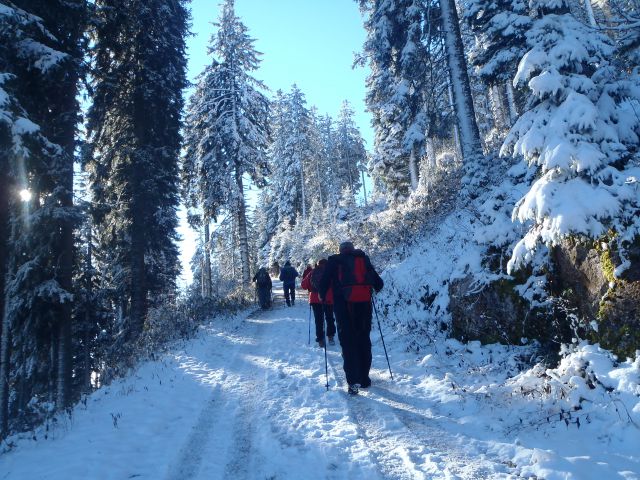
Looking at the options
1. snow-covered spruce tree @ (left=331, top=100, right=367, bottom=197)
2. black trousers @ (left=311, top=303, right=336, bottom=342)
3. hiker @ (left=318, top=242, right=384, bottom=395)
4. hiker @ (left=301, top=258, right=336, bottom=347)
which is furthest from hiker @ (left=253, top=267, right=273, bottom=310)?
snow-covered spruce tree @ (left=331, top=100, right=367, bottom=197)

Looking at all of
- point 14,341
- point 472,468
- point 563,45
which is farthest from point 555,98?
point 14,341

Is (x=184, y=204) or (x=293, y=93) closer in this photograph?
(x=184, y=204)

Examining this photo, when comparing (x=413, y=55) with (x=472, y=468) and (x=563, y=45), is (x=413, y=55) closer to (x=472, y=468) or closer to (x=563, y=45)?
(x=563, y=45)

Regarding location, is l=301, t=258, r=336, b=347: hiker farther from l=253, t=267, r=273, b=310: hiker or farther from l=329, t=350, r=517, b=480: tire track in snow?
l=253, t=267, r=273, b=310: hiker

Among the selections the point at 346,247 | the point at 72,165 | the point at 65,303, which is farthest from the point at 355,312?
the point at 72,165

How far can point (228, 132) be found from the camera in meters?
24.6

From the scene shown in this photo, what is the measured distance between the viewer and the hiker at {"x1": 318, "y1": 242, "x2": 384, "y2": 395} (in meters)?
6.78

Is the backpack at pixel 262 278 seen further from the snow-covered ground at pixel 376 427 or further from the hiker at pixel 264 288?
the snow-covered ground at pixel 376 427

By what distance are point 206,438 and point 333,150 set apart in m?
53.3

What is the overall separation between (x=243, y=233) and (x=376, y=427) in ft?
66.6

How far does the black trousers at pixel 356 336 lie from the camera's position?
677 centimetres

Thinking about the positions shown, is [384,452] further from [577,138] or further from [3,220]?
[3,220]

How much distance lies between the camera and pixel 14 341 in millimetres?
11000

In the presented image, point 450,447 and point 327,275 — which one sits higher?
point 327,275
